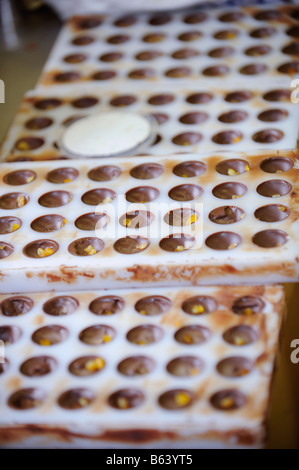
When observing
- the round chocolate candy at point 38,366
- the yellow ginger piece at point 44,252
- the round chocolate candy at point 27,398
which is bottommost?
the round chocolate candy at point 27,398

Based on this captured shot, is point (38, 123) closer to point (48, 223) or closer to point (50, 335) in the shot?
point (48, 223)

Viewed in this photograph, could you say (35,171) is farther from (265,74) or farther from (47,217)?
(265,74)

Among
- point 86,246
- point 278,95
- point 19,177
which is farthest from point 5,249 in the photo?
point 278,95

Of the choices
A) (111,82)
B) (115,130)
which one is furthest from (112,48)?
(115,130)

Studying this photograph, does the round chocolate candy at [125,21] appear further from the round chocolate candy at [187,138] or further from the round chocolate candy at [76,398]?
the round chocolate candy at [76,398]

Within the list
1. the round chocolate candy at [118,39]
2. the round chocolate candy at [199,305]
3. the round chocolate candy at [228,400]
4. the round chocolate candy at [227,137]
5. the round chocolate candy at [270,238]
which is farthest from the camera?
the round chocolate candy at [118,39]

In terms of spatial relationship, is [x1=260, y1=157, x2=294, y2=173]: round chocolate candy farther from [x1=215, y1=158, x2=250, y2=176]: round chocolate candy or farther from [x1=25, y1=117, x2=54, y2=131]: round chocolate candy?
[x1=25, y1=117, x2=54, y2=131]: round chocolate candy

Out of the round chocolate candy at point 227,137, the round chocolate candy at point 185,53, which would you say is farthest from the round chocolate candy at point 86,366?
the round chocolate candy at point 185,53

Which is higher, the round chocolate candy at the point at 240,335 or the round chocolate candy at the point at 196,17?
the round chocolate candy at the point at 196,17
